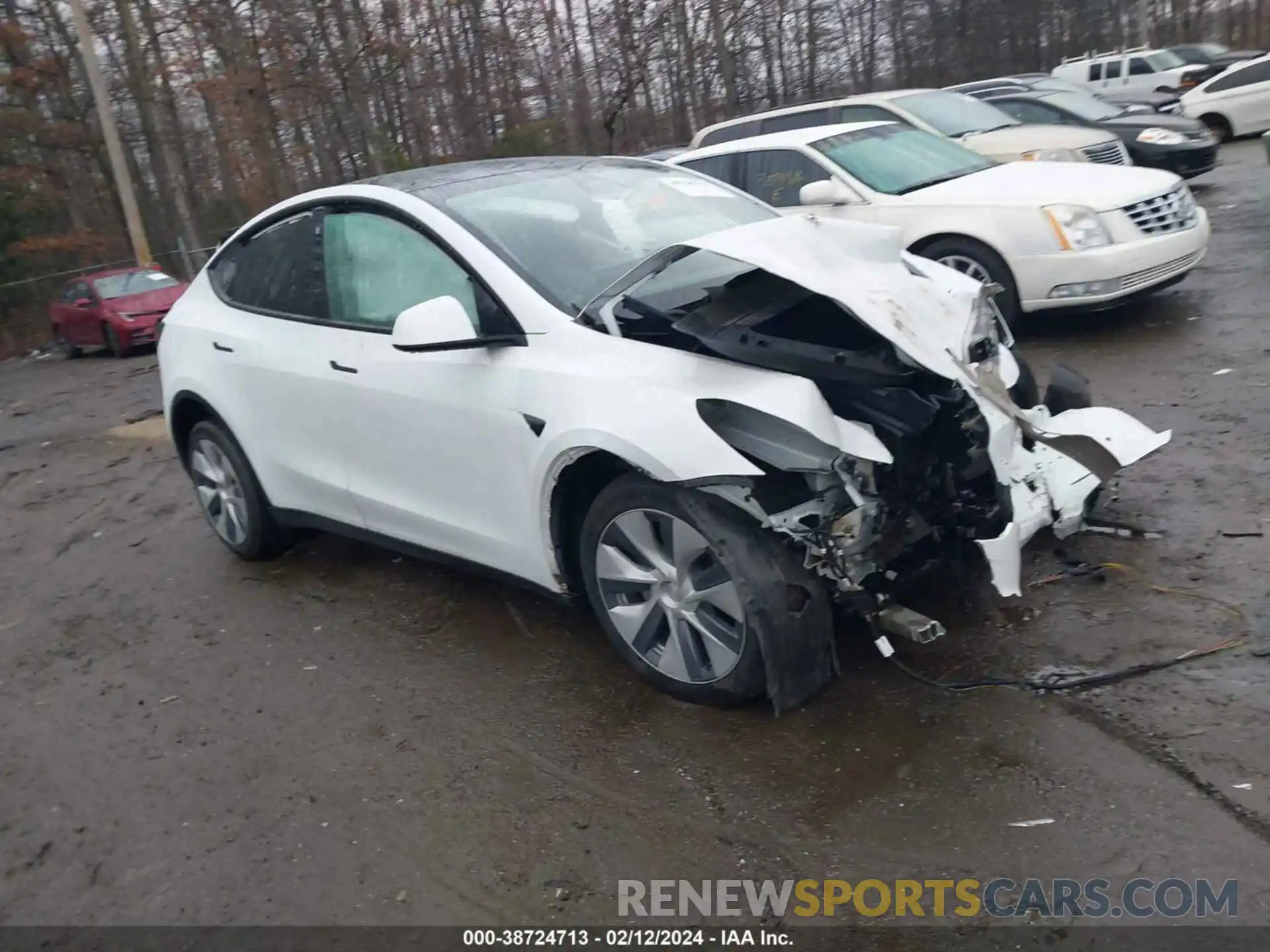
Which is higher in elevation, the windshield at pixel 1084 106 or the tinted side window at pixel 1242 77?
the windshield at pixel 1084 106

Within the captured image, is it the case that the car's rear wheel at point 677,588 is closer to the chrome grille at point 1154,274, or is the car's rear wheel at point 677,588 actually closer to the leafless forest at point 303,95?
the chrome grille at point 1154,274

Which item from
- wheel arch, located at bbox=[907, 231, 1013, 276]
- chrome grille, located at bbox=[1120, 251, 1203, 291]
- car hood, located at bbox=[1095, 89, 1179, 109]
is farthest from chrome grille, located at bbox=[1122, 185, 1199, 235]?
car hood, located at bbox=[1095, 89, 1179, 109]

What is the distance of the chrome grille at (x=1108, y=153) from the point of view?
452 inches

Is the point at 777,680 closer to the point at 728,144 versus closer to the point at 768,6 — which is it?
the point at 728,144

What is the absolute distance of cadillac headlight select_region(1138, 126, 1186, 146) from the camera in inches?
552

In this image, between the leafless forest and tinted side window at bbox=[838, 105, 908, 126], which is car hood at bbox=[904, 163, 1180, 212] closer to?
tinted side window at bbox=[838, 105, 908, 126]

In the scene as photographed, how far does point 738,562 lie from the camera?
3.43 meters

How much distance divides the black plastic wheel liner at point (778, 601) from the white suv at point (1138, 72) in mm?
26851

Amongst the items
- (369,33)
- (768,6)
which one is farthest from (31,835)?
(768,6)

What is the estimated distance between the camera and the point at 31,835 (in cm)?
376

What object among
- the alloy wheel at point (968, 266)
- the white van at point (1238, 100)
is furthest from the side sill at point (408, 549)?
the white van at point (1238, 100)

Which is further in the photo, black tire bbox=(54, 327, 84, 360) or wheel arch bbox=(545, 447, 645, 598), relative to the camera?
black tire bbox=(54, 327, 84, 360)

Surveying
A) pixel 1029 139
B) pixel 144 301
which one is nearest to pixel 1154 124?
pixel 1029 139

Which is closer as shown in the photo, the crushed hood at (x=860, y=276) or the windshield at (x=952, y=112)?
the crushed hood at (x=860, y=276)
